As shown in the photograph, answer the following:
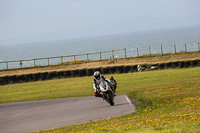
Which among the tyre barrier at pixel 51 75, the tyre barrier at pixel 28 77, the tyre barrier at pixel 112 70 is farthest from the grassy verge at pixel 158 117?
the tyre barrier at pixel 28 77

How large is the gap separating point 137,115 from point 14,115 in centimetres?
692

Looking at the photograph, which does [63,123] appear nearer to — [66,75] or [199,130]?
[199,130]

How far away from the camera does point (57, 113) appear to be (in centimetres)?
1677

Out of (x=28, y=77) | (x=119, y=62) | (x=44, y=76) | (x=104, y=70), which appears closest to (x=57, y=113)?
(x=104, y=70)

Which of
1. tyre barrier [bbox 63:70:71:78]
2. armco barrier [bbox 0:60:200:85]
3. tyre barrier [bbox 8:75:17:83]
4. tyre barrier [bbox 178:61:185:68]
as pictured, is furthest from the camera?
tyre barrier [bbox 63:70:71:78]

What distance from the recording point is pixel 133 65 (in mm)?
36375

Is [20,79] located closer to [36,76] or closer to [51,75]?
[36,76]

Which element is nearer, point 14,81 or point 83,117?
point 83,117

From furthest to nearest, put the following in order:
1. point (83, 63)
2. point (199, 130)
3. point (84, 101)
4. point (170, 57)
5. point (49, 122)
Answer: point (83, 63)
point (170, 57)
point (84, 101)
point (49, 122)
point (199, 130)

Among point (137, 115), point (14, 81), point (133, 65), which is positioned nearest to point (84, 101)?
point (137, 115)

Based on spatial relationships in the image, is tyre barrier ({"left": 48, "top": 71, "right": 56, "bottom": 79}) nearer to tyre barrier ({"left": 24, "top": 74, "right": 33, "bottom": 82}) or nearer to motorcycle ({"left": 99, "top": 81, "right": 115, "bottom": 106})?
tyre barrier ({"left": 24, "top": 74, "right": 33, "bottom": 82})

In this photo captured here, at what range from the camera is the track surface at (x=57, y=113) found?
46.5 ft

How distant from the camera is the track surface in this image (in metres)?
14.2

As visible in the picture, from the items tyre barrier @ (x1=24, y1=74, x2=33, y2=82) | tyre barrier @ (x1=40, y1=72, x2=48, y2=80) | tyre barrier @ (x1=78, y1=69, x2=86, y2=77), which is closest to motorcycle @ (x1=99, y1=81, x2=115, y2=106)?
tyre barrier @ (x1=78, y1=69, x2=86, y2=77)
